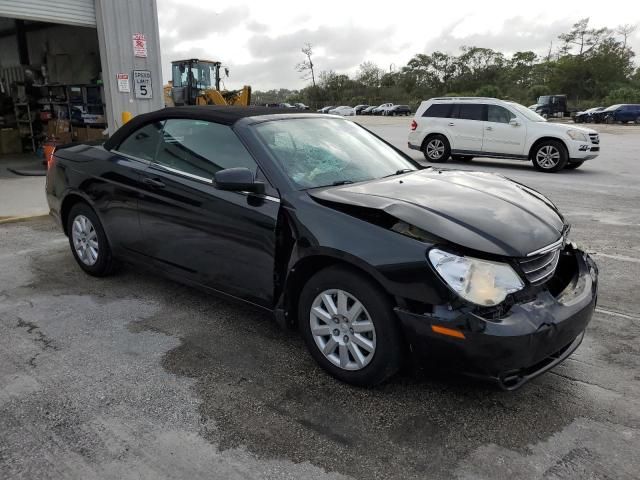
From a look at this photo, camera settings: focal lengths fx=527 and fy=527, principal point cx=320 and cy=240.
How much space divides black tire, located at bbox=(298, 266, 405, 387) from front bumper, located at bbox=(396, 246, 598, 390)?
9 centimetres

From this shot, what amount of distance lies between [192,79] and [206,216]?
19.7 meters

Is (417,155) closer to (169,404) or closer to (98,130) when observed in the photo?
(98,130)

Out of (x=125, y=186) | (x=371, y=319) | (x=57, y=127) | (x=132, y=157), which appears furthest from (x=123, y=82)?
(x=371, y=319)

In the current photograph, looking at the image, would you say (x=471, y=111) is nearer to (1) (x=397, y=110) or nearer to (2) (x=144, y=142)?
(2) (x=144, y=142)

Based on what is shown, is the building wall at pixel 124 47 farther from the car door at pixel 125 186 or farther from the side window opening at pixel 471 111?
the car door at pixel 125 186

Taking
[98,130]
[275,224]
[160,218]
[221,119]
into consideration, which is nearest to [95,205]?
[160,218]

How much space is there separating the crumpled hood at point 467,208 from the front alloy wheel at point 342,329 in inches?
21.5

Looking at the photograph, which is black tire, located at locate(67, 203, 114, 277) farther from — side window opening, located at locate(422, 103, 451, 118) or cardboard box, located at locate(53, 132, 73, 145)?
side window opening, located at locate(422, 103, 451, 118)

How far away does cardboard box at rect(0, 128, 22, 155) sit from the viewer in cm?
1481

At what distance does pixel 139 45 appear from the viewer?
11938mm

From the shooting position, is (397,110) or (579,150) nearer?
(579,150)

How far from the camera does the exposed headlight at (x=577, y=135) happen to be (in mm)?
12391

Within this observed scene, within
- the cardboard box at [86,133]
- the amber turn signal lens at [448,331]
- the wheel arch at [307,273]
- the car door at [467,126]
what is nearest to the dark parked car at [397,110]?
the car door at [467,126]

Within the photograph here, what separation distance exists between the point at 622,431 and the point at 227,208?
255 cm
